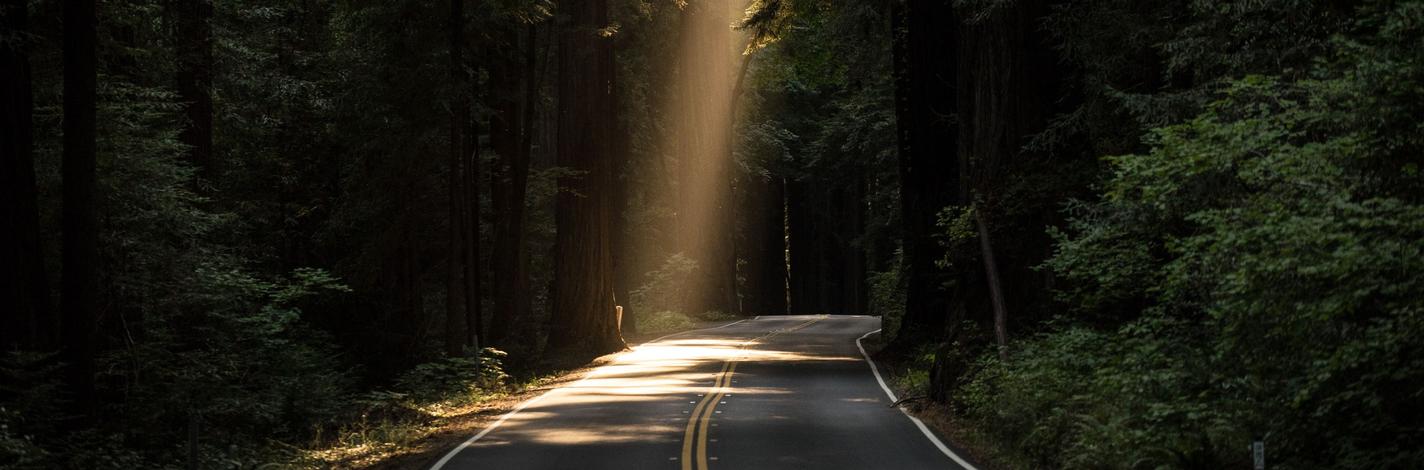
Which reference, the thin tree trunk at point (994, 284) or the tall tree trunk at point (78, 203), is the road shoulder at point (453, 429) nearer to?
the tall tree trunk at point (78, 203)

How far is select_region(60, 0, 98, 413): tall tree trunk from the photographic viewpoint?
15938 millimetres

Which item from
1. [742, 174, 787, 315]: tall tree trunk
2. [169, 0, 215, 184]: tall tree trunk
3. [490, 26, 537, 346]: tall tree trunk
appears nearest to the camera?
[169, 0, 215, 184]: tall tree trunk

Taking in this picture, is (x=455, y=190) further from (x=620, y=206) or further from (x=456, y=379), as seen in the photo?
(x=620, y=206)

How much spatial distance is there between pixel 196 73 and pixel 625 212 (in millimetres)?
22345

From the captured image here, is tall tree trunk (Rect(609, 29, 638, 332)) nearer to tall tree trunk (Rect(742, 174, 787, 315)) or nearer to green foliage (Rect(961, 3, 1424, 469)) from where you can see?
green foliage (Rect(961, 3, 1424, 469))

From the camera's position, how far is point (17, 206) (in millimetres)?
15602

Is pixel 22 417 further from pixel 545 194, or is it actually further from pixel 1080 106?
pixel 545 194

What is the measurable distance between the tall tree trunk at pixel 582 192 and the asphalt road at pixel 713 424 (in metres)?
1.88

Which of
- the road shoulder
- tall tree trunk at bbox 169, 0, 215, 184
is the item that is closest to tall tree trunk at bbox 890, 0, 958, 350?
the road shoulder

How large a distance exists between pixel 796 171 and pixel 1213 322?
63.2m

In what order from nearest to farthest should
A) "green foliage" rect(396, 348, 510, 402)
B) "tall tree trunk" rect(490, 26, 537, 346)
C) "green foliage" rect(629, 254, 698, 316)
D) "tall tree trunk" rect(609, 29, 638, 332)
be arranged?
"green foliage" rect(396, 348, 510, 402), "tall tree trunk" rect(490, 26, 537, 346), "tall tree trunk" rect(609, 29, 638, 332), "green foliage" rect(629, 254, 698, 316)

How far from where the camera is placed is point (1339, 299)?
9391mm

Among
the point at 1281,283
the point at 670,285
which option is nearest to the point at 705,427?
the point at 1281,283

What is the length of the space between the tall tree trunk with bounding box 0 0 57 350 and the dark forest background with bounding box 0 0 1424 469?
0.04 m
